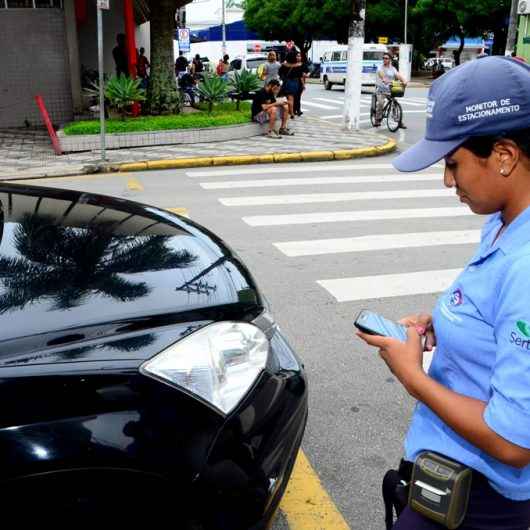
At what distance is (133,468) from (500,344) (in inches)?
39.8

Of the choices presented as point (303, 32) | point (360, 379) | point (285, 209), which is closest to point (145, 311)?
point (360, 379)

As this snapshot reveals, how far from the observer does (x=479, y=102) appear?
4.01 feet

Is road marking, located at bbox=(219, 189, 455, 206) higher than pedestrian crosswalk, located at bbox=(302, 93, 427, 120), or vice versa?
pedestrian crosswalk, located at bbox=(302, 93, 427, 120)

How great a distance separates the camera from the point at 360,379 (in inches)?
143

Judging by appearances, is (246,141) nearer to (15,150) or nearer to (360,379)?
(15,150)

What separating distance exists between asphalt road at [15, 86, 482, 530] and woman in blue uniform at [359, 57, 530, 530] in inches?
50.0

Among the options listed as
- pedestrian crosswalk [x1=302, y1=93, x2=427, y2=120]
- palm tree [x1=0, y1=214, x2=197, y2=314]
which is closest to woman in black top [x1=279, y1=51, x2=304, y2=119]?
pedestrian crosswalk [x1=302, y1=93, x2=427, y2=120]

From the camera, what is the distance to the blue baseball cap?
1.20 m

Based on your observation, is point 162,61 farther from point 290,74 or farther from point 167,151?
point 290,74

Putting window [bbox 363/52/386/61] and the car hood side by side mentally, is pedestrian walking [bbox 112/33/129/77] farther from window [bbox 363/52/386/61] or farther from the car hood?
window [bbox 363/52/386/61]

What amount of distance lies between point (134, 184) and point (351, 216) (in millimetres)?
3361

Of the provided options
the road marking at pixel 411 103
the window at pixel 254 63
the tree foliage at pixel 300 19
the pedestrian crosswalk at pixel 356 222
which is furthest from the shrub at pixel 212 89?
the tree foliage at pixel 300 19

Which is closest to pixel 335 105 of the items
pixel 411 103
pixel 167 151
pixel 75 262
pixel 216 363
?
pixel 411 103

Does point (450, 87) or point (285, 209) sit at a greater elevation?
point (450, 87)
